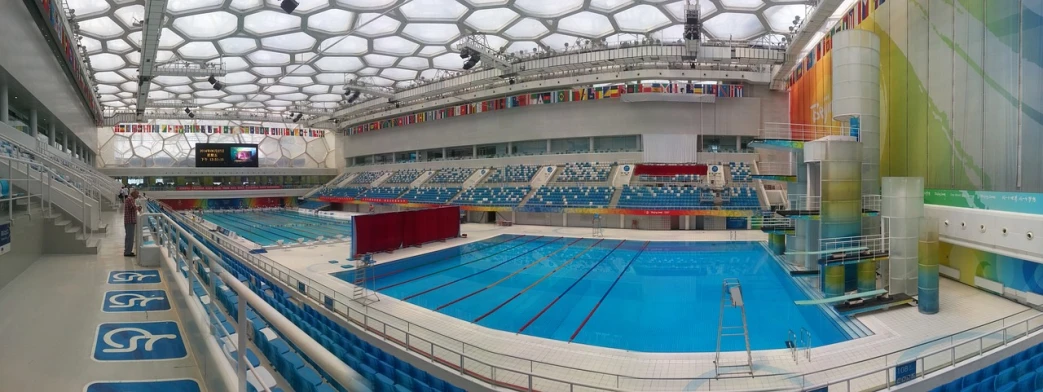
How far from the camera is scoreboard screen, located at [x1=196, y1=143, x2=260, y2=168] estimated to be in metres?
41.7

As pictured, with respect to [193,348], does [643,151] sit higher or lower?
higher

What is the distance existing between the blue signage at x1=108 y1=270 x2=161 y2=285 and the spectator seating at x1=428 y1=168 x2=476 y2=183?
1120 inches

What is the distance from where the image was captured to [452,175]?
35.9m

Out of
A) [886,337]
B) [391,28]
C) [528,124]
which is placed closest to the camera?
[886,337]

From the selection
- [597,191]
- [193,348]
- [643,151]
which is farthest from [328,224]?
A: [193,348]

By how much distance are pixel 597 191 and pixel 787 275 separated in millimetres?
14180

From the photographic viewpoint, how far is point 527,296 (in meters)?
11.1

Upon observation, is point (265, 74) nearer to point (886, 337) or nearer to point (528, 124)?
point (528, 124)

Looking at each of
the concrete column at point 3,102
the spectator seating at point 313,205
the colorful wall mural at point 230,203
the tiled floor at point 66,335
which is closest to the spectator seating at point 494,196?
the spectator seating at point 313,205

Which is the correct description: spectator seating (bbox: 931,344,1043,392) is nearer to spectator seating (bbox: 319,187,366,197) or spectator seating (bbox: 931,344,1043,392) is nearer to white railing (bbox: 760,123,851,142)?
white railing (bbox: 760,123,851,142)

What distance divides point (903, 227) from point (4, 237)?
14.4 m

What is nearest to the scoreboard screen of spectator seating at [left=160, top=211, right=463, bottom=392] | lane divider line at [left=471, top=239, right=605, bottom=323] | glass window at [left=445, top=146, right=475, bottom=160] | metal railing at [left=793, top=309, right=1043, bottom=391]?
glass window at [left=445, top=146, right=475, bottom=160]

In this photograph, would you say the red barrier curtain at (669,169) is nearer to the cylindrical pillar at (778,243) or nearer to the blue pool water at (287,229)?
the cylindrical pillar at (778,243)

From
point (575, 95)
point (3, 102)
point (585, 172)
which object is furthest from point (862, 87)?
point (3, 102)
